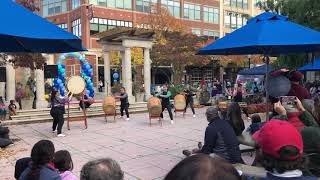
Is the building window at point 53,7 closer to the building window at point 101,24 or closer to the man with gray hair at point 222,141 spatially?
the building window at point 101,24

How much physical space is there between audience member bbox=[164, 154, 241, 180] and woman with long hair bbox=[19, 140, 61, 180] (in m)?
2.71

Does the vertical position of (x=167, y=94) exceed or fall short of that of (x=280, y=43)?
it falls short

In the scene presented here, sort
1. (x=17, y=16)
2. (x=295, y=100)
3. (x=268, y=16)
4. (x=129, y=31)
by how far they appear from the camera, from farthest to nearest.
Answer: (x=129, y=31), (x=268, y=16), (x=295, y=100), (x=17, y=16)

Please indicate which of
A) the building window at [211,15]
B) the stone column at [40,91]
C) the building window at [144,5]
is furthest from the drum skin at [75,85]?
the building window at [211,15]

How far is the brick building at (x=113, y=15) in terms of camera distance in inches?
1793

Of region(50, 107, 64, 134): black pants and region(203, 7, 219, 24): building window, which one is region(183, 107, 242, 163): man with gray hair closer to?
region(50, 107, 64, 134): black pants

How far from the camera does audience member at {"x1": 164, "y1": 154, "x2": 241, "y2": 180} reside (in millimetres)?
1453

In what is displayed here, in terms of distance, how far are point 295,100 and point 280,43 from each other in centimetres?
163

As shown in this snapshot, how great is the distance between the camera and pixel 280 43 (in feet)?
20.2

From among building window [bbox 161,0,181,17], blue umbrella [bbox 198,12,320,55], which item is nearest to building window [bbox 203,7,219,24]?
building window [bbox 161,0,181,17]

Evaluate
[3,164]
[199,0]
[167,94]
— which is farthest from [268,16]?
[199,0]

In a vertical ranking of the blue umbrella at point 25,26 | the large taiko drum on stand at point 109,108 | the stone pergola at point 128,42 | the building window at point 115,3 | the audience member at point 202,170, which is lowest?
the large taiko drum on stand at point 109,108

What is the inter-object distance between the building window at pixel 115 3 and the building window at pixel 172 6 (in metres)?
4.93

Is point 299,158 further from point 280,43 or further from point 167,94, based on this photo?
point 167,94
